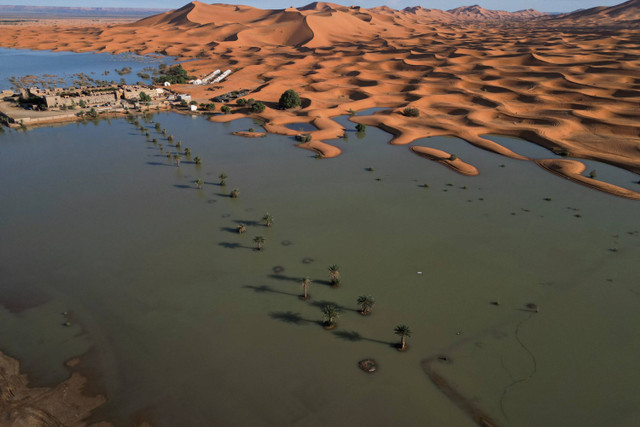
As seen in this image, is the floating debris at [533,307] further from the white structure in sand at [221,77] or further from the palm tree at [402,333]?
the white structure in sand at [221,77]

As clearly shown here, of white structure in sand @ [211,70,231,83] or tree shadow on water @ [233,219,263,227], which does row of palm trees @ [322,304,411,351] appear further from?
white structure in sand @ [211,70,231,83]

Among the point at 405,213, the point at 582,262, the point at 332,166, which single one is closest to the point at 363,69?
the point at 332,166

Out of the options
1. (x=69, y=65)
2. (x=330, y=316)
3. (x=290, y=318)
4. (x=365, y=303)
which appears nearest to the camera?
(x=330, y=316)

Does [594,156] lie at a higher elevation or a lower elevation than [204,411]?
higher

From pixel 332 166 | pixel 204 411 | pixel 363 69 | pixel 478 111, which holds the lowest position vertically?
pixel 204 411

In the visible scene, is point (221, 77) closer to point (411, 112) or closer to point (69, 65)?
point (411, 112)

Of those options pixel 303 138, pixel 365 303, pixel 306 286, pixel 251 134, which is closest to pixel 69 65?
pixel 251 134

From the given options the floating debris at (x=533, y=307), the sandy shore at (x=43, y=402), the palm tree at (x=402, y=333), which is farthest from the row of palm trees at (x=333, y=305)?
the sandy shore at (x=43, y=402)

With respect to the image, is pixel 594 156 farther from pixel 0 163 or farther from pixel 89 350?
pixel 0 163
